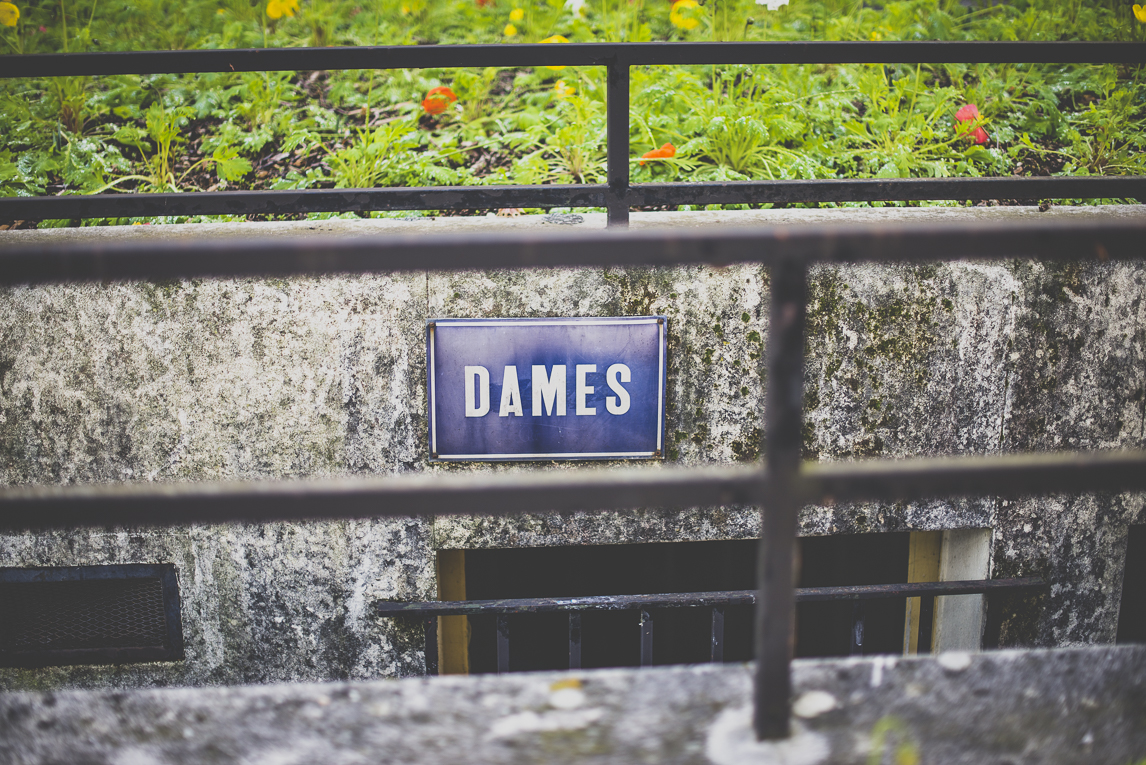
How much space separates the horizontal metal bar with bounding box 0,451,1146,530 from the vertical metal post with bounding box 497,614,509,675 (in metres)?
1.91

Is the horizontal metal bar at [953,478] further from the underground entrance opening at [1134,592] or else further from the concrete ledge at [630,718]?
the underground entrance opening at [1134,592]

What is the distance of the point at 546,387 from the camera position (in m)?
2.62

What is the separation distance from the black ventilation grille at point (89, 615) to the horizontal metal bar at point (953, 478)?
101 inches

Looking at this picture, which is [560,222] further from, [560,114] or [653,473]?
[653,473]

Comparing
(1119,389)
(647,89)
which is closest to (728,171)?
(647,89)

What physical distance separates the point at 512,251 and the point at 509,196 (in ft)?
5.76

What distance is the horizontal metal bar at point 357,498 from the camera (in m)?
1.11

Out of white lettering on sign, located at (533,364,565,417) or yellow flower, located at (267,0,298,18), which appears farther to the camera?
yellow flower, located at (267,0,298,18)

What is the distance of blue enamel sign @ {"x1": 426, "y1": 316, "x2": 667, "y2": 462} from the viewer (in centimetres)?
259

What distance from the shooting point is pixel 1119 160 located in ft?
12.3

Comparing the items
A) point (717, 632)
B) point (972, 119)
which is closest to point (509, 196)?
point (717, 632)

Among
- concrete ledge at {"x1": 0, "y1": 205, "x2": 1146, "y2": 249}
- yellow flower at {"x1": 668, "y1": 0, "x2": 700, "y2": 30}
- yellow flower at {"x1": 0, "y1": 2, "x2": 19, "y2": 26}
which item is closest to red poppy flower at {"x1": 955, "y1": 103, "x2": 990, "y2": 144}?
concrete ledge at {"x1": 0, "y1": 205, "x2": 1146, "y2": 249}

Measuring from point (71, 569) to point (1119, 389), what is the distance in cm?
404

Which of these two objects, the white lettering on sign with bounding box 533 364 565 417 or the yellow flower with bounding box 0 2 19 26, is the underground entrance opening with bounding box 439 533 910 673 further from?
the yellow flower with bounding box 0 2 19 26
